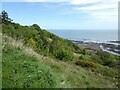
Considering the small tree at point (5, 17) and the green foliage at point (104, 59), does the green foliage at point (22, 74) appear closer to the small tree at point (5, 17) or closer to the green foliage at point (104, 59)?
the small tree at point (5, 17)

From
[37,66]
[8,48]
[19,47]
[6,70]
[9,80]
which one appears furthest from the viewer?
[19,47]

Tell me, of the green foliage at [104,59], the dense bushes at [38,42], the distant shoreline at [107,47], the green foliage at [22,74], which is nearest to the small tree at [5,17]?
the dense bushes at [38,42]

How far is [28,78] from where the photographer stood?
7.06m

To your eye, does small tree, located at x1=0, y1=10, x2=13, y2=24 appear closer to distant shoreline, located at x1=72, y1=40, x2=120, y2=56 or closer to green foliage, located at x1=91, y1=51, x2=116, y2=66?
green foliage, located at x1=91, y1=51, x2=116, y2=66

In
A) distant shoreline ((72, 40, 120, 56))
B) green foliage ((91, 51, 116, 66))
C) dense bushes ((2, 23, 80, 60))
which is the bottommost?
distant shoreline ((72, 40, 120, 56))

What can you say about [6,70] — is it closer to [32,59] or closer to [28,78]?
[28,78]

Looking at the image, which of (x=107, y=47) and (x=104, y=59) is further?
(x=107, y=47)

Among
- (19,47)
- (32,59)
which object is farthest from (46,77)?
(19,47)

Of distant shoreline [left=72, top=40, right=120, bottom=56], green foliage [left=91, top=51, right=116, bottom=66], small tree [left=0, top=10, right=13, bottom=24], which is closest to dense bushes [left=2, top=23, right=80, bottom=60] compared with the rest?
small tree [left=0, top=10, right=13, bottom=24]

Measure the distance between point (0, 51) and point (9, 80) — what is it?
2.08 meters

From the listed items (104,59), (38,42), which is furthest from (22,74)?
(104,59)

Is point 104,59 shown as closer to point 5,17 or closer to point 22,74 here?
point 5,17

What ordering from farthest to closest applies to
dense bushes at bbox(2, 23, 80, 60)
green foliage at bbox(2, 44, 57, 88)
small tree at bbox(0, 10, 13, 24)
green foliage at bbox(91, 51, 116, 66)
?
green foliage at bbox(91, 51, 116, 66) → small tree at bbox(0, 10, 13, 24) → dense bushes at bbox(2, 23, 80, 60) → green foliage at bbox(2, 44, 57, 88)

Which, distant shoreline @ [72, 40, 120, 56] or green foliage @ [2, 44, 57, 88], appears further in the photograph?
distant shoreline @ [72, 40, 120, 56]
